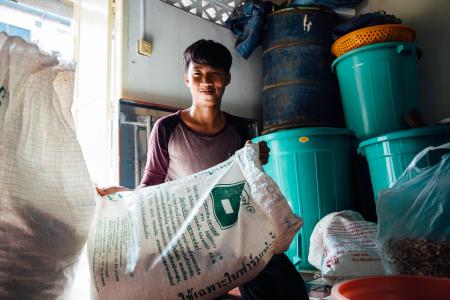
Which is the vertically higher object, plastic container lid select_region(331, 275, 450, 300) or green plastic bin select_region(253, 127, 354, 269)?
green plastic bin select_region(253, 127, 354, 269)

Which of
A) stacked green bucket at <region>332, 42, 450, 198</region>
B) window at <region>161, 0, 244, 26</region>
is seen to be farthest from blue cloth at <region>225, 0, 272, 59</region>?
stacked green bucket at <region>332, 42, 450, 198</region>

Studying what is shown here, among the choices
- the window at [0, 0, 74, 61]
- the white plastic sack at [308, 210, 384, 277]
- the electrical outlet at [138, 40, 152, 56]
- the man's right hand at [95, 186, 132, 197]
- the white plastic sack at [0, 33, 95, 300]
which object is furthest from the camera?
the electrical outlet at [138, 40, 152, 56]

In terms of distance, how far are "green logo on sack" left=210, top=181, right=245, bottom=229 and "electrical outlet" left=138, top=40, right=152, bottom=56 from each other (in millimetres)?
1201

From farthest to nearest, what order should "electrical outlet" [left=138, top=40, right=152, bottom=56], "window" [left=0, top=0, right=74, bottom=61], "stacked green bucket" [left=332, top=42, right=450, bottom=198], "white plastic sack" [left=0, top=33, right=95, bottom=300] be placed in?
"electrical outlet" [left=138, top=40, right=152, bottom=56], "window" [left=0, top=0, right=74, bottom=61], "stacked green bucket" [left=332, top=42, right=450, bottom=198], "white plastic sack" [left=0, top=33, right=95, bottom=300]

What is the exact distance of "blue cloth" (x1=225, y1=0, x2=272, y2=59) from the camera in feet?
5.89

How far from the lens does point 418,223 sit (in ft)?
2.91

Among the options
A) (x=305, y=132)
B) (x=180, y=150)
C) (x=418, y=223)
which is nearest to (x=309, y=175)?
(x=305, y=132)

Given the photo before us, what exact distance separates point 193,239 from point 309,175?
953mm

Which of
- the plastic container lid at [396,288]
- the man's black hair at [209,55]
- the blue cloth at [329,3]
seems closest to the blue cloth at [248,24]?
the blue cloth at [329,3]

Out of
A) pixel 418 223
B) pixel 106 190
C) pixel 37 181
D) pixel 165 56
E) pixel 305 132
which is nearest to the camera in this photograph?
pixel 37 181

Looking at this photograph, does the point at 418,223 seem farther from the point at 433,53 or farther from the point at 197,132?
the point at 433,53

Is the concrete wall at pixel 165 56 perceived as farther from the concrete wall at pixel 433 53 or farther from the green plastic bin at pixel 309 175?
the concrete wall at pixel 433 53

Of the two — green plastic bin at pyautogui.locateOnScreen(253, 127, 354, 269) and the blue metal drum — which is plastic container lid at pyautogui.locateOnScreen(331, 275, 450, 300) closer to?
green plastic bin at pyautogui.locateOnScreen(253, 127, 354, 269)

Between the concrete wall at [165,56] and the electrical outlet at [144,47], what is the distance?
0.06ft
